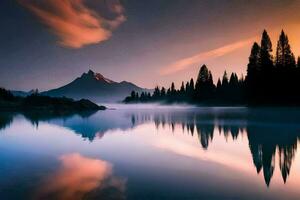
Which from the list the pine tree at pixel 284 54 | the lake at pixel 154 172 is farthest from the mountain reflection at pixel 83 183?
the pine tree at pixel 284 54

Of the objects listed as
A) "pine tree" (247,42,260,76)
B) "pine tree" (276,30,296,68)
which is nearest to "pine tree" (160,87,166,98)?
"pine tree" (247,42,260,76)

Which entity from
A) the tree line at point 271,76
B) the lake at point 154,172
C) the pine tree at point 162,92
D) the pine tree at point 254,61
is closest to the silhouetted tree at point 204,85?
the tree line at point 271,76

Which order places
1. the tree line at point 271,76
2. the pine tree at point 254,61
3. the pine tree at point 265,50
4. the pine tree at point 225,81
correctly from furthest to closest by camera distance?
1. the pine tree at point 225,81
2. the pine tree at point 254,61
3. the pine tree at point 265,50
4. the tree line at point 271,76

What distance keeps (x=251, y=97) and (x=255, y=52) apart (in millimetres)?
12777

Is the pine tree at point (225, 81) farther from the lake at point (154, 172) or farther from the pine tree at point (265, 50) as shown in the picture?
the lake at point (154, 172)

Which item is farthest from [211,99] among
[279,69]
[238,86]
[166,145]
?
[166,145]

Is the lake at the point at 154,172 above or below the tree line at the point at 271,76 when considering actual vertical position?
below

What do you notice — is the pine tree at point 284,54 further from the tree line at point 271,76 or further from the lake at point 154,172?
the lake at point 154,172

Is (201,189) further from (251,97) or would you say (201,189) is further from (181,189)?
(251,97)

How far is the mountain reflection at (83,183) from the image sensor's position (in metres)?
6.71

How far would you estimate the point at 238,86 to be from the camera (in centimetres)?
8756

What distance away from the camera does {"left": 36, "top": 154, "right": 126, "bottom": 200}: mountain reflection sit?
6.71m

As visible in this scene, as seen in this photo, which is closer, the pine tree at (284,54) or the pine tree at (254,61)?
the pine tree at (284,54)

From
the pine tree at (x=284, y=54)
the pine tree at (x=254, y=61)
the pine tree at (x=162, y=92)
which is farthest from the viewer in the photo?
the pine tree at (x=162, y=92)
